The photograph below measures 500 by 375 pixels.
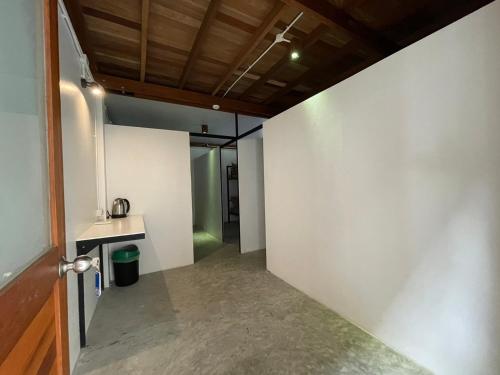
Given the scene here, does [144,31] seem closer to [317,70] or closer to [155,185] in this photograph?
[155,185]

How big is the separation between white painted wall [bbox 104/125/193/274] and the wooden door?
8.20 ft

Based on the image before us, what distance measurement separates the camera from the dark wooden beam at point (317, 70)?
260 cm

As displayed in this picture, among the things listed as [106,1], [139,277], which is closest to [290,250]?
[139,277]

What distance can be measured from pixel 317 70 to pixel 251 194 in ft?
7.67

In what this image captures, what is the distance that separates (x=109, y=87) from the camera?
3037 mm

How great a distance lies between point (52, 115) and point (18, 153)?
21cm

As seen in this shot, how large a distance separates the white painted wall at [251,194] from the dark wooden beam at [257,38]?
4.41ft

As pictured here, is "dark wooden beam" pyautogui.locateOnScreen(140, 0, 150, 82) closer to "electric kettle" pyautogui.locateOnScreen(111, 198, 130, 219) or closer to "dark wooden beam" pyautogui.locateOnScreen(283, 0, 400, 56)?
"dark wooden beam" pyautogui.locateOnScreen(283, 0, 400, 56)

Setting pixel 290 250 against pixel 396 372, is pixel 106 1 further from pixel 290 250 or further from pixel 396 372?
pixel 396 372

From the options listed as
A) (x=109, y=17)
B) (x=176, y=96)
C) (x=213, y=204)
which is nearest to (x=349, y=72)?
→ (x=176, y=96)

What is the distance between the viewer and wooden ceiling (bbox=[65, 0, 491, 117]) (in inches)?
77.9

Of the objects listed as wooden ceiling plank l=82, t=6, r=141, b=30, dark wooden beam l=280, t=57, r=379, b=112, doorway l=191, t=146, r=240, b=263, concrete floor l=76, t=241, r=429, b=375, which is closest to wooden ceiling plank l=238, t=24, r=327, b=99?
dark wooden beam l=280, t=57, r=379, b=112

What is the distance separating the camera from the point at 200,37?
7.61 feet

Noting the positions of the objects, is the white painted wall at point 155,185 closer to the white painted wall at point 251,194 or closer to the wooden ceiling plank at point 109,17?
the white painted wall at point 251,194
